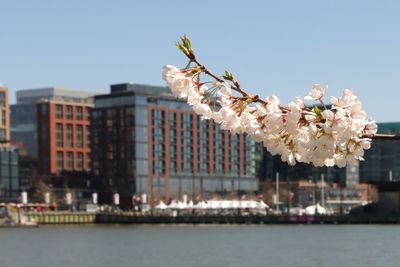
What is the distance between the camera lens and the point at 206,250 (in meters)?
105

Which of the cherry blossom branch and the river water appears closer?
the cherry blossom branch

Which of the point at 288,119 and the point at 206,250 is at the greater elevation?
the point at 288,119

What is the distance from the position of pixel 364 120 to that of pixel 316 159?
0.49 meters

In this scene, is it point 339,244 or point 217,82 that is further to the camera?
point 339,244

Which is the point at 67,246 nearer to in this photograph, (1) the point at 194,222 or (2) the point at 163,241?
(2) the point at 163,241

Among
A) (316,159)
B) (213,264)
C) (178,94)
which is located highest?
(178,94)

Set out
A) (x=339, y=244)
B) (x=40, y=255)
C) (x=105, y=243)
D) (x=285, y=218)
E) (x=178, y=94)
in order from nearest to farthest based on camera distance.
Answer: (x=178, y=94), (x=40, y=255), (x=339, y=244), (x=105, y=243), (x=285, y=218)

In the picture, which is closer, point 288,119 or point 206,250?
point 288,119

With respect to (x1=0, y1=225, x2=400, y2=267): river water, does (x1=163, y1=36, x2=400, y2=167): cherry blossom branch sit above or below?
above

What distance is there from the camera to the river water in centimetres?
8850

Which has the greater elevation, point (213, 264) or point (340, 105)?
point (340, 105)

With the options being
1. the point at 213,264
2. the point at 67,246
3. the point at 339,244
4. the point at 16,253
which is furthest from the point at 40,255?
the point at 339,244

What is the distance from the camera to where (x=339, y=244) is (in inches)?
4587

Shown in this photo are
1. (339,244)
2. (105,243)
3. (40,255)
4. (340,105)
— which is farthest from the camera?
(105,243)
